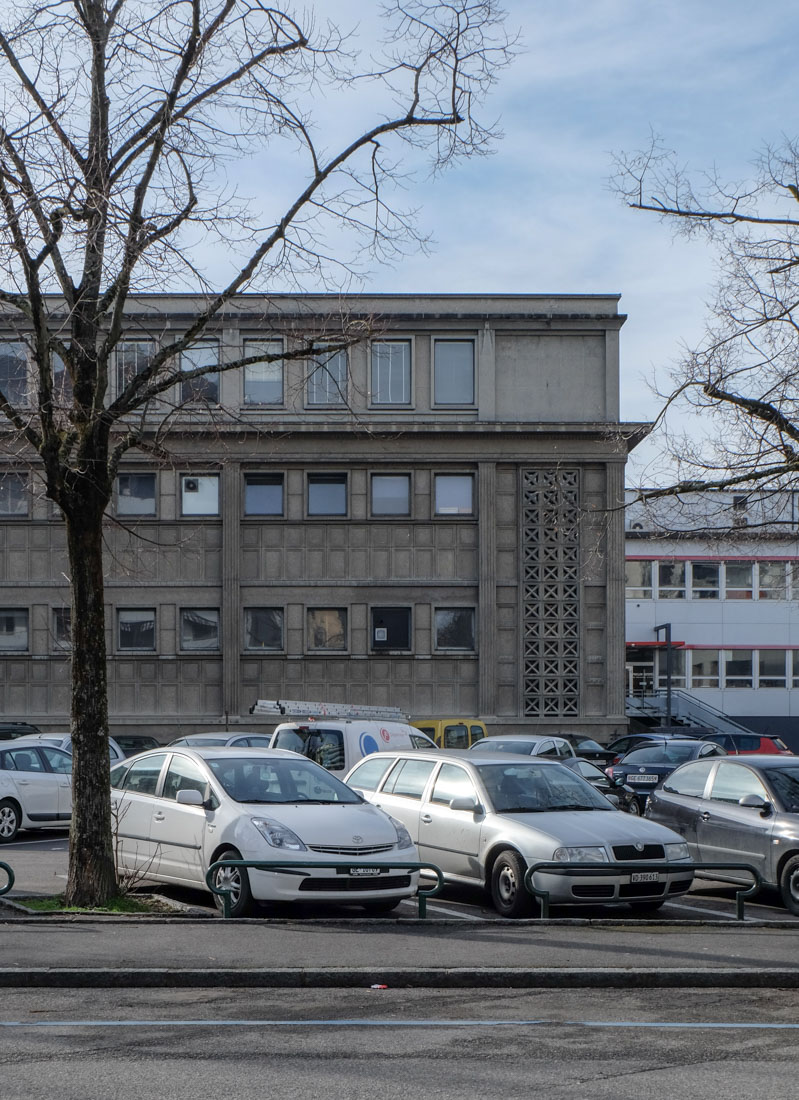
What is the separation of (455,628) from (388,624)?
185 cm

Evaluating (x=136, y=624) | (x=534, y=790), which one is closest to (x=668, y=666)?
(x=136, y=624)

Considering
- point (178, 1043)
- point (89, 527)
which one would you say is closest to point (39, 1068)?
point (178, 1043)

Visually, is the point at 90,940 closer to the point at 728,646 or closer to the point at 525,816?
the point at 525,816

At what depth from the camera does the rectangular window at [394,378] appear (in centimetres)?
3919

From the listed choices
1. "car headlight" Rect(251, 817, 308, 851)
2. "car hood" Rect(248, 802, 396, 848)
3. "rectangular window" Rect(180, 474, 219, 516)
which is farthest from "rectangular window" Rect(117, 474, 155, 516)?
"car headlight" Rect(251, 817, 308, 851)

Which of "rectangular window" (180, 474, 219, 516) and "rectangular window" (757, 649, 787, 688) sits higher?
"rectangular window" (180, 474, 219, 516)

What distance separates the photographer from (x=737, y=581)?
5753cm

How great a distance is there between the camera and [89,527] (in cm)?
1285

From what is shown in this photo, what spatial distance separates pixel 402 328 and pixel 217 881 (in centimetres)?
2820

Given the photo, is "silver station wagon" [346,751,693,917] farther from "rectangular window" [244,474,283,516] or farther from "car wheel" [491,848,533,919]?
"rectangular window" [244,474,283,516]

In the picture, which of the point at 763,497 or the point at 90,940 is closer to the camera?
the point at 90,940

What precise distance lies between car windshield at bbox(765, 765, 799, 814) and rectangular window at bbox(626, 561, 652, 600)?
142ft

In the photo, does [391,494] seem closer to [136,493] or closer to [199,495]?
[199,495]

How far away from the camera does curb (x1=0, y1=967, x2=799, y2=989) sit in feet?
30.6
